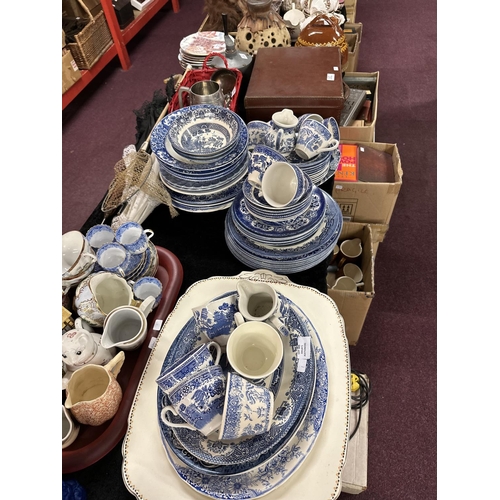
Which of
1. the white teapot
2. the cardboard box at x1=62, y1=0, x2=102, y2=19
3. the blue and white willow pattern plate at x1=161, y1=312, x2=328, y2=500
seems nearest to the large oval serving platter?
the blue and white willow pattern plate at x1=161, y1=312, x2=328, y2=500

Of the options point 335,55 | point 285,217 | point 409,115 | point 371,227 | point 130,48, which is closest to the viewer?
point 285,217

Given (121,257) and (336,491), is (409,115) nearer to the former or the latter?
(121,257)

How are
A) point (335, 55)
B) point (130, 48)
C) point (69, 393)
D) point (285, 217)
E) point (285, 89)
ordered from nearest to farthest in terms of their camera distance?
point (69, 393) → point (285, 217) → point (285, 89) → point (335, 55) → point (130, 48)

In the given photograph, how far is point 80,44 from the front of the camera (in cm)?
258

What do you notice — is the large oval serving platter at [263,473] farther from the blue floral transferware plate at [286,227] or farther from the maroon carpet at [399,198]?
the blue floral transferware plate at [286,227]

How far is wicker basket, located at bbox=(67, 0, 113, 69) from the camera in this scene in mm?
2592

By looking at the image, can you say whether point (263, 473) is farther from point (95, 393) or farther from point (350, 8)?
point (350, 8)

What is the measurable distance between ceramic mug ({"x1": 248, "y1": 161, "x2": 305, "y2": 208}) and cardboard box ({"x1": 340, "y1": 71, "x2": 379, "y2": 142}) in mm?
855

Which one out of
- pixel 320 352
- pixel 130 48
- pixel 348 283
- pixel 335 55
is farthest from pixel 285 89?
pixel 130 48

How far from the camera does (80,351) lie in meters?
0.77

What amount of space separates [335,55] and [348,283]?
87 cm

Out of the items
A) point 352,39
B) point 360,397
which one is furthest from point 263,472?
point 352,39

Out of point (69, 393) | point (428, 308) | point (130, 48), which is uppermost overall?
point (69, 393)

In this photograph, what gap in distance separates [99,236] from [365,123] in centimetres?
142
